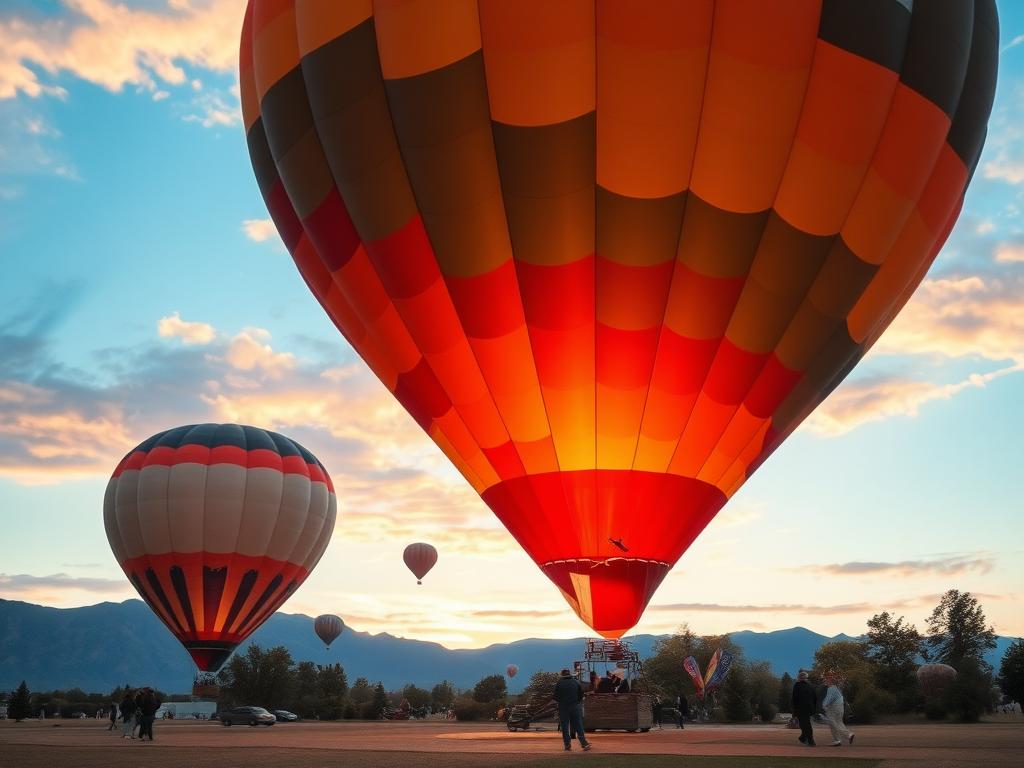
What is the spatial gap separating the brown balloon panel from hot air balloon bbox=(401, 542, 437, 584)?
12.6 m

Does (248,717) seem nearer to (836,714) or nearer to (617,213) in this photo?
(836,714)

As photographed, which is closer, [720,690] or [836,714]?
[836,714]

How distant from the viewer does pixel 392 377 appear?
14.2 m

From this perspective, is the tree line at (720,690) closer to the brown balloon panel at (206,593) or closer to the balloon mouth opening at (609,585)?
the brown balloon panel at (206,593)

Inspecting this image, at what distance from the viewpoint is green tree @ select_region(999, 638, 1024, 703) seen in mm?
27172

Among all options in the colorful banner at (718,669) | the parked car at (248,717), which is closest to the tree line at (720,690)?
the colorful banner at (718,669)

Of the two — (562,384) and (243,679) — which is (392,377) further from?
(243,679)

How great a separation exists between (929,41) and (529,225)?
538 cm

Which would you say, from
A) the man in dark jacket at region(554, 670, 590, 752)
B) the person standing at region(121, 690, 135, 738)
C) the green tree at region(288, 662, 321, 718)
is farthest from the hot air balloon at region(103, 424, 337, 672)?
the man in dark jacket at region(554, 670, 590, 752)

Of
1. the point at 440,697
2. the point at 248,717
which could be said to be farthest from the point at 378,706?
the point at 440,697

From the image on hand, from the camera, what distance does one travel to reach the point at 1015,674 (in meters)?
27.4

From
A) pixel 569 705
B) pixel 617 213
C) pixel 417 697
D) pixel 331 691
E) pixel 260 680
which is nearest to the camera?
pixel 569 705

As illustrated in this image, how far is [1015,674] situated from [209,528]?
24.5 metres

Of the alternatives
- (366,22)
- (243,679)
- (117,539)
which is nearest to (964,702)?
(366,22)
